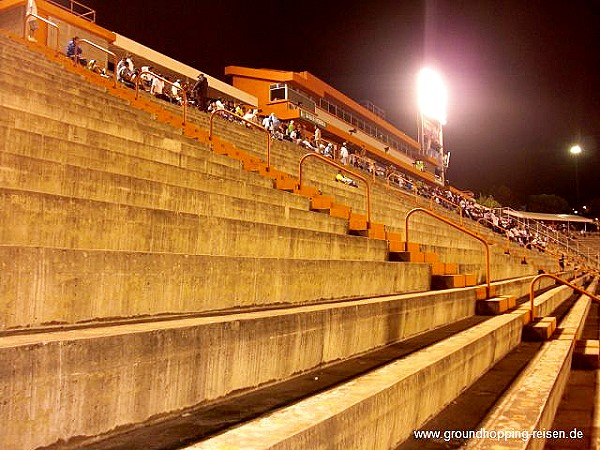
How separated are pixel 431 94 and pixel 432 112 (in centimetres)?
241

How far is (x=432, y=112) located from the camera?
67.1m

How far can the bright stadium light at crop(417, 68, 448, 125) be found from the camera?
6419cm

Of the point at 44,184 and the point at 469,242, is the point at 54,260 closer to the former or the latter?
the point at 44,184

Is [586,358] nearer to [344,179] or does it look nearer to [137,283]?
[137,283]

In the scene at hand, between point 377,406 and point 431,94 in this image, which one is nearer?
point 377,406

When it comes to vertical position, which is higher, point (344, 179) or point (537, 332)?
point (344, 179)

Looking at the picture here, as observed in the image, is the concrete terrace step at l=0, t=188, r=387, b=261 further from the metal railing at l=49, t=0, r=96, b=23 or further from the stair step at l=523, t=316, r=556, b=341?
the metal railing at l=49, t=0, r=96, b=23

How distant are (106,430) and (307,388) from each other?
1.20 metres

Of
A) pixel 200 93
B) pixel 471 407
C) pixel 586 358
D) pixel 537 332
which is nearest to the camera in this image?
pixel 471 407

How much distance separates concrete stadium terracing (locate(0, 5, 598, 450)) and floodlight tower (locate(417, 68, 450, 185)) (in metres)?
58.0

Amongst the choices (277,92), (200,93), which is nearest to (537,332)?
(200,93)

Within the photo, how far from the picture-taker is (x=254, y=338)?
2.64 meters

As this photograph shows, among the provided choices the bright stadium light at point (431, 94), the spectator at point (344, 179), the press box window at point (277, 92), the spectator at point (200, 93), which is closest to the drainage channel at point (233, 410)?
the spectator at point (344, 179)

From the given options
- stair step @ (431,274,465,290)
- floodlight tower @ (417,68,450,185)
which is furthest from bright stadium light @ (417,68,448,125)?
stair step @ (431,274,465,290)
